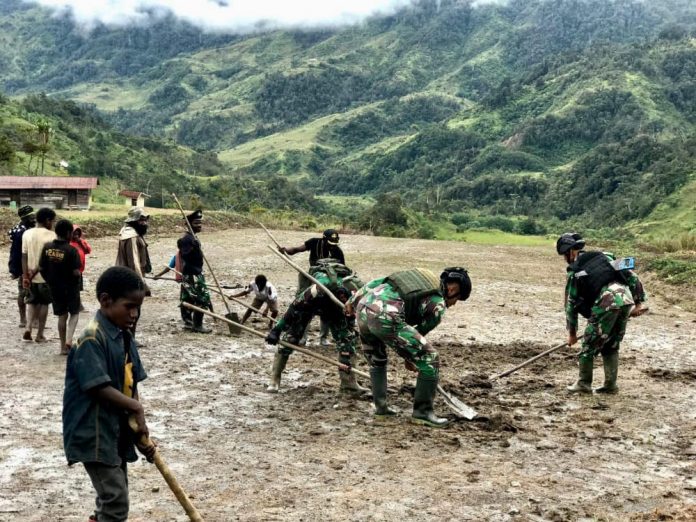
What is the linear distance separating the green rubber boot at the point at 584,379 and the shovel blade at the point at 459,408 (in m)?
1.61

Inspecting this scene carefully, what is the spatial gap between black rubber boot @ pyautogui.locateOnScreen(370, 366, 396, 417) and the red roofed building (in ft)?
117

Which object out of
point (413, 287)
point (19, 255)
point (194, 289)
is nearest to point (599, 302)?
point (413, 287)

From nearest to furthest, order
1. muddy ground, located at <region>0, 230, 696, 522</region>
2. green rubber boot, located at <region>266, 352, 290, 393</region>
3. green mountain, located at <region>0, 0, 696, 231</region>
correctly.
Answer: muddy ground, located at <region>0, 230, 696, 522</region>
green rubber boot, located at <region>266, 352, 290, 393</region>
green mountain, located at <region>0, 0, 696, 231</region>

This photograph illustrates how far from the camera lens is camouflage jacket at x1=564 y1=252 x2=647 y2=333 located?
779 cm

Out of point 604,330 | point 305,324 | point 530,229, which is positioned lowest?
point 305,324

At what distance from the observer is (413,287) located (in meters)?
6.46

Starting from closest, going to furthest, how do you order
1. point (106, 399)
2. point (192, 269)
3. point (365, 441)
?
point (106, 399)
point (365, 441)
point (192, 269)

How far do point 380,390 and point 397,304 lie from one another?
1.00m

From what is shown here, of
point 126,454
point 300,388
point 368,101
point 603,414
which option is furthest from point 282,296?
point 368,101

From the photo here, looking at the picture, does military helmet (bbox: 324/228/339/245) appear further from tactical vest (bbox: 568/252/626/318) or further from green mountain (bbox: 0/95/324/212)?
green mountain (bbox: 0/95/324/212)

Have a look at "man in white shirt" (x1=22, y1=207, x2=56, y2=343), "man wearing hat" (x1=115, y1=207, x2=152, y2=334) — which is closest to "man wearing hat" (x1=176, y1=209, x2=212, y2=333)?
"man wearing hat" (x1=115, y1=207, x2=152, y2=334)

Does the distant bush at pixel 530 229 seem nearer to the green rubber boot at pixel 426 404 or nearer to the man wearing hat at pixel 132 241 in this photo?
the man wearing hat at pixel 132 241

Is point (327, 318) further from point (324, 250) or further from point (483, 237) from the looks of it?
point (483, 237)

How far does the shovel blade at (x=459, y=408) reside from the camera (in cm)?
691
